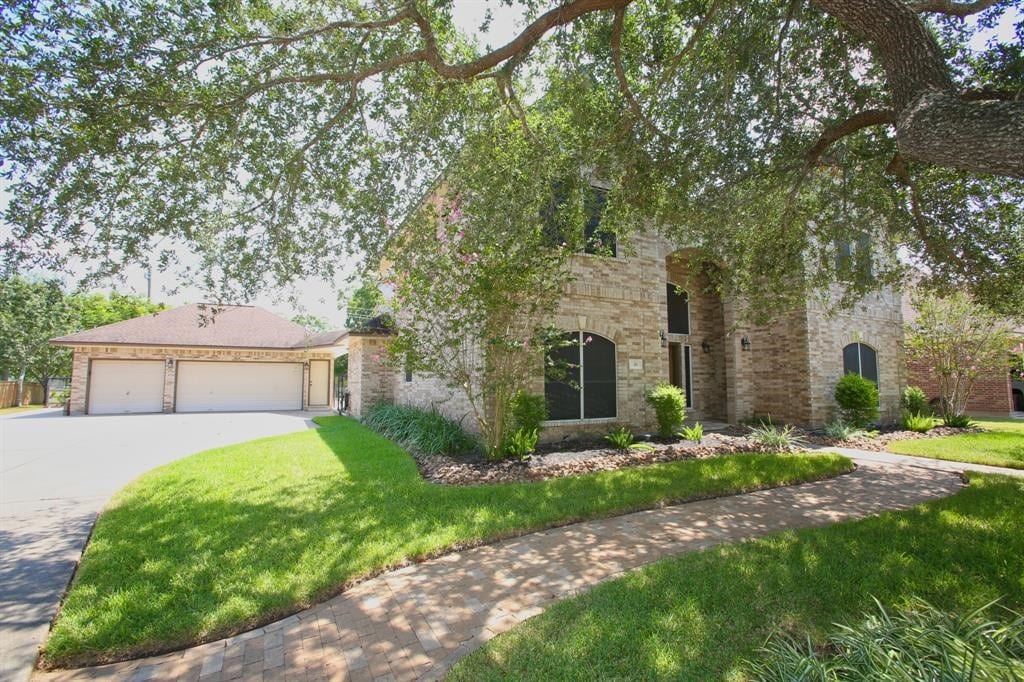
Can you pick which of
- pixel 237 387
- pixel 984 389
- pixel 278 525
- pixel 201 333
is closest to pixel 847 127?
pixel 278 525

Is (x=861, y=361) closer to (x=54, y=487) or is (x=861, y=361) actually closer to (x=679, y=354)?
(x=679, y=354)

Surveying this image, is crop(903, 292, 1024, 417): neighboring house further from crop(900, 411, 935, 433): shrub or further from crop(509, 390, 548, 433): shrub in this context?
crop(509, 390, 548, 433): shrub

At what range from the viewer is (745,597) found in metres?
3.31

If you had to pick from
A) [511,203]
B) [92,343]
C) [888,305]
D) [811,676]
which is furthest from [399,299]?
[92,343]

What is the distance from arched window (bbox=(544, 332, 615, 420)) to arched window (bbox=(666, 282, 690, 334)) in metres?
4.23

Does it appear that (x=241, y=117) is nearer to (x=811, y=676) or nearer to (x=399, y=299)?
(x=399, y=299)

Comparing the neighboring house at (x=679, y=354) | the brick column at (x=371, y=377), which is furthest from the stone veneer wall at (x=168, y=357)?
the neighboring house at (x=679, y=354)

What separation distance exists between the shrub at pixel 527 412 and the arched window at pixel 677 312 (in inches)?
257

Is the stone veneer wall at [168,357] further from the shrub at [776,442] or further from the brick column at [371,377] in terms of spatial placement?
the shrub at [776,442]

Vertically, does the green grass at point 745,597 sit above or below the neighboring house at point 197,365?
below

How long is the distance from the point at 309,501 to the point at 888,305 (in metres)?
17.0

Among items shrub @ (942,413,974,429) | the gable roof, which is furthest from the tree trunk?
the gable roof

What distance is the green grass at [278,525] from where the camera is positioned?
3.31 m

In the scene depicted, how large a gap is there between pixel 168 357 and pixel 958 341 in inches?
1184
